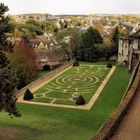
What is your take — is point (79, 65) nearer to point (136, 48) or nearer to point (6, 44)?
point (136, 48)

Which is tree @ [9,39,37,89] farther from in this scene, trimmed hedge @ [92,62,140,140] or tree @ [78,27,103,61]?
trimmed hedge @ [92,62,140,140]

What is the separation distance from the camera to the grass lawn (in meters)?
28.7

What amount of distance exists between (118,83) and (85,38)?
25.2 meters

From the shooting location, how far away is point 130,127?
20719 millimetres

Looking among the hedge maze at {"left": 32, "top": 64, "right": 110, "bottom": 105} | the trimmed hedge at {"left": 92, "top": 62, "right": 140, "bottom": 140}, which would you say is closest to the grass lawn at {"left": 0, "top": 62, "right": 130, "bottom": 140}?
the hedge maze at {"left": 32, "top": 64, "right": 110, "bottom": 105}

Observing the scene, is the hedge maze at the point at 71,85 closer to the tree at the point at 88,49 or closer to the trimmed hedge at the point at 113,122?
the tree at the point at 88,49

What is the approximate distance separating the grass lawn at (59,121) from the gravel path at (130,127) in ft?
18.1

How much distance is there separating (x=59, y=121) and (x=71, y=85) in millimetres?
17164

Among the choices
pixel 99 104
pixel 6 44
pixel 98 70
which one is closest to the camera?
pixel 6 44

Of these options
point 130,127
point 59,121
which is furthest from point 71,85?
point 130,127

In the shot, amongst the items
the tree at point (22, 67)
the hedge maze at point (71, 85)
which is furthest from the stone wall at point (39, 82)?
the tree at point (22, 67)

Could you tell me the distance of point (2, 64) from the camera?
2870cm

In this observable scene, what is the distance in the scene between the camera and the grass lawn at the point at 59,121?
28719mm

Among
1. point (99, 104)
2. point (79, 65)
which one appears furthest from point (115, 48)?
point (99, 104)
